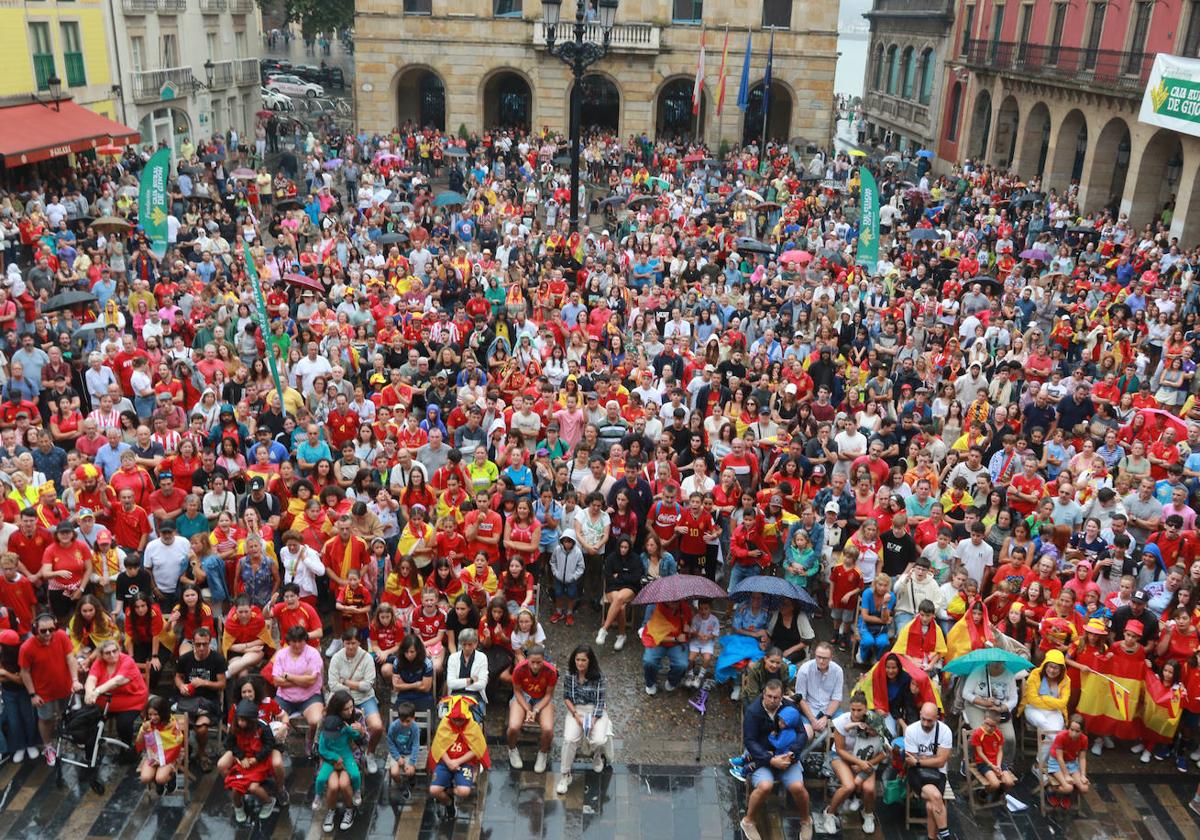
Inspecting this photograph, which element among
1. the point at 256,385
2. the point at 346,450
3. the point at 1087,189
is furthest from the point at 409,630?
the point at 1087,189

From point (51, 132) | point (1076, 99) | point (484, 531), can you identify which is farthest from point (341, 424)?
point (1076, 99)

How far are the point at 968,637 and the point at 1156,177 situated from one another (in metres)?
24.1

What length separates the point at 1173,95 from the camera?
2494 centimetres

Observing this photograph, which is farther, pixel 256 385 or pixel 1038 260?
pixel 1038 260

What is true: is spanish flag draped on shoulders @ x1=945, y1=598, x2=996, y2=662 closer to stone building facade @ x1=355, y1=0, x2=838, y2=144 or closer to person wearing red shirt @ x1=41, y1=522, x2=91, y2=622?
person wearing red shirt @ x1=41, y1=522, x2=91, y2=622

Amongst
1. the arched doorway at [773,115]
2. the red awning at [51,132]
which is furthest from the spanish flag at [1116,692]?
the arched doorway at [773,115]

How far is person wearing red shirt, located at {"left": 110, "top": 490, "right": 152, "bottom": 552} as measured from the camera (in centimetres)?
1032

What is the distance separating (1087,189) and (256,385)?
89.9 ft

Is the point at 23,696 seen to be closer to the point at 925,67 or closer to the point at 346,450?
the point at 346,450

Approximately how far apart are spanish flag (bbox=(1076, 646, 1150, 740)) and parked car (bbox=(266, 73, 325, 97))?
53587 mm

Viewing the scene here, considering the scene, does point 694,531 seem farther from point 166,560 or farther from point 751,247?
point 751,247

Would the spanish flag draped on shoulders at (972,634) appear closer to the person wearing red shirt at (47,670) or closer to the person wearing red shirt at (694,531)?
the person wearing red shirt at (694,531)

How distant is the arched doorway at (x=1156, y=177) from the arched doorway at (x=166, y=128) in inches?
1197

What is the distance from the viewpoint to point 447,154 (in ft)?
119
